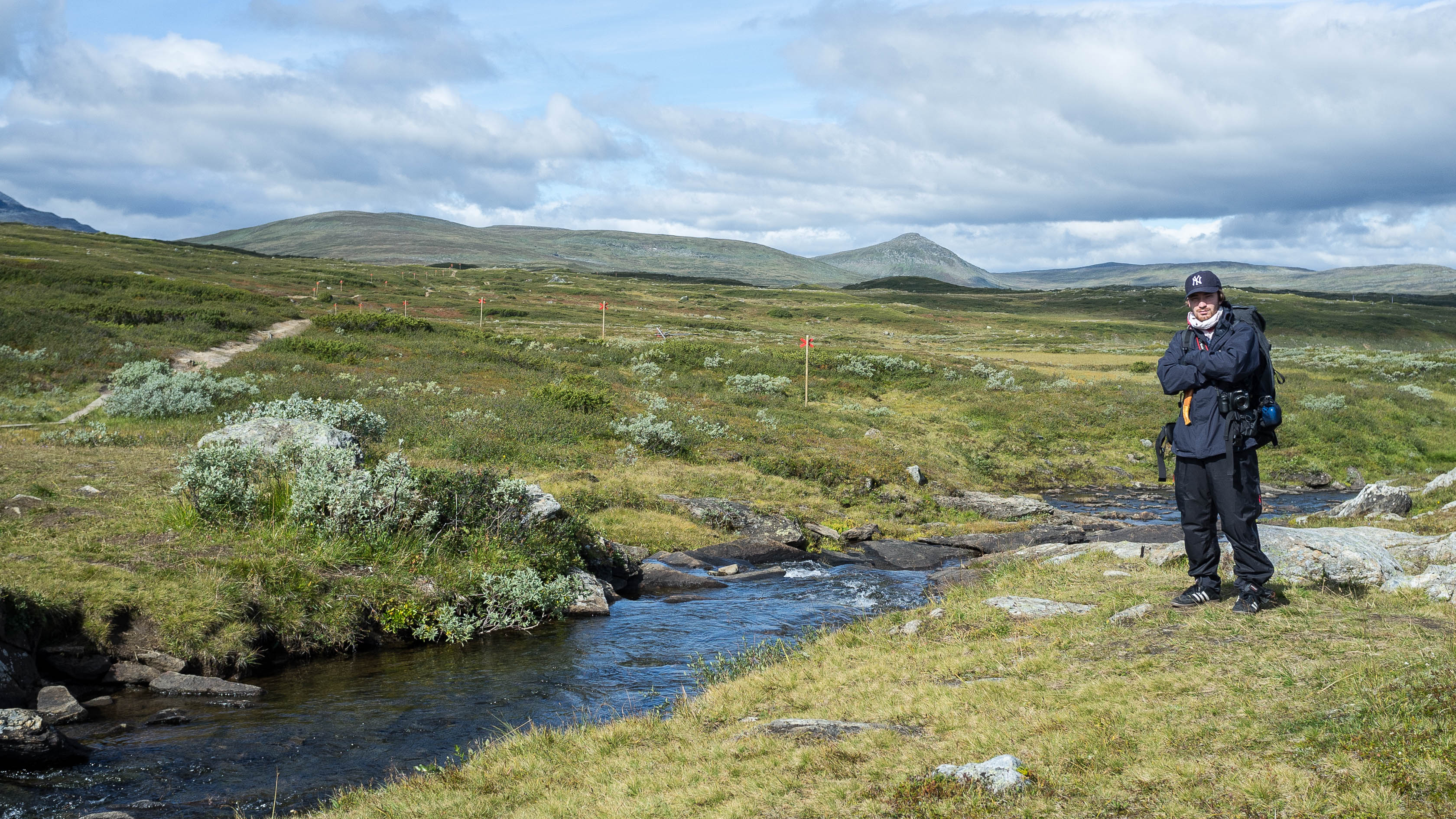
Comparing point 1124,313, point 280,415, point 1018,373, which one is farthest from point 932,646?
point 1124,313

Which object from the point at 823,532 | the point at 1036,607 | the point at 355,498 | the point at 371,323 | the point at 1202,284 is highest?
the point at 371,323

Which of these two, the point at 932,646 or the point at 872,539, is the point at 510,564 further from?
the point at 872,539

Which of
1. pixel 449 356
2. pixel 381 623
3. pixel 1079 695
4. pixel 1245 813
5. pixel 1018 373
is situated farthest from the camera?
pixel 1018 373

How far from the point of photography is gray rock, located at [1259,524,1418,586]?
9406mm

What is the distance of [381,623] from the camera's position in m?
12.2

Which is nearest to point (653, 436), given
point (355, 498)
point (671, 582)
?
point (671, 582)

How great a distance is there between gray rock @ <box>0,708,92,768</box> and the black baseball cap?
37.3 ft

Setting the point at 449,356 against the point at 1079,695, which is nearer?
the point at 1079,695

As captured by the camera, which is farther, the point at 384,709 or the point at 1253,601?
the point at 384,709

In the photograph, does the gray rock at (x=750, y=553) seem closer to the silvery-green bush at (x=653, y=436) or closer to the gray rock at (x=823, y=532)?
the gray rock at (x=823, y=532)

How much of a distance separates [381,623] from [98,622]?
129 inches

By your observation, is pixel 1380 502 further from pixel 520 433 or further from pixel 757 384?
pixel 757 384

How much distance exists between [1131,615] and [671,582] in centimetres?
906

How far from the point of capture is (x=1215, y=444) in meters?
8.38
